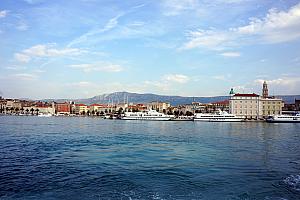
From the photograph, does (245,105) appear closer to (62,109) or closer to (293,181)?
(293,181)

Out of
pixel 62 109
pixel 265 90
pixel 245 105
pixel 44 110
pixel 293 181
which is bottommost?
pixel 293 181

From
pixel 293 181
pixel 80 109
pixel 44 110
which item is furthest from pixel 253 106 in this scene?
pixel 44 110

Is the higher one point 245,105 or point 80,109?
point 245,105

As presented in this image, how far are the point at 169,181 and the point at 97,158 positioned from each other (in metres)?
6.50

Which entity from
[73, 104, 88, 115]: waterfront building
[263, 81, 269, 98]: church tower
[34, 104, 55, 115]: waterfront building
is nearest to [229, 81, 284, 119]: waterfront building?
[263, 81, 269, 98]: church tower

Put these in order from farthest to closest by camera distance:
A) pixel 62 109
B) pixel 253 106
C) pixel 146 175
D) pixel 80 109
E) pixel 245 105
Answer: pixel 62 109 → pixel 80 109 → pixel 253 106 → pixel 245 105 → pixel 146 175

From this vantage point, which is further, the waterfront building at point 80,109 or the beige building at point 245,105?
the waterfront building at point 80,109

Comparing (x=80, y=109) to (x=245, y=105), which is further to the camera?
(x=80, y=109)

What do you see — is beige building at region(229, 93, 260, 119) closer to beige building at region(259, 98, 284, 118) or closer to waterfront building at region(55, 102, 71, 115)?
beige building at region(259, 98, 284, 118)

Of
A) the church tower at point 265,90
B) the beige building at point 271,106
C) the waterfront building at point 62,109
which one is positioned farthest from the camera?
the waterfront building at point 62,109

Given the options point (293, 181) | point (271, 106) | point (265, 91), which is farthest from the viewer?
point (265, 91)

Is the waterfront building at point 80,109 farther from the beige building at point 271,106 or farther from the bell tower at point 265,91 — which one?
the beige building at point 271,106

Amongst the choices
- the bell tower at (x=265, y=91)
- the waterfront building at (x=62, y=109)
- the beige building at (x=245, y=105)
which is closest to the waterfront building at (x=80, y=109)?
the waterfront building at (x=62, y=109)

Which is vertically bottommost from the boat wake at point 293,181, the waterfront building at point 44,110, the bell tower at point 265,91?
the boat wake at point 293,181
